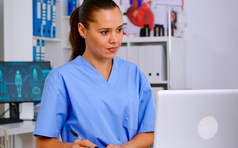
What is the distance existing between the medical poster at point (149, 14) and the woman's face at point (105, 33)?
2.53 m

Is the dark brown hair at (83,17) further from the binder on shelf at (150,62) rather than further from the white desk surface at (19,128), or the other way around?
the binder on shelf at (150,62)

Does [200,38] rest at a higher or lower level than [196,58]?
higher

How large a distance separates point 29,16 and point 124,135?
6.23 feet

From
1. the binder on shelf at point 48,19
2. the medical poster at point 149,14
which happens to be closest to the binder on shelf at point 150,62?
the medical poster at point 149,14

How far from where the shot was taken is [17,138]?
2.19 meters

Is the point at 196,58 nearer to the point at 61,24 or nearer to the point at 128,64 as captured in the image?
the point at 61,24

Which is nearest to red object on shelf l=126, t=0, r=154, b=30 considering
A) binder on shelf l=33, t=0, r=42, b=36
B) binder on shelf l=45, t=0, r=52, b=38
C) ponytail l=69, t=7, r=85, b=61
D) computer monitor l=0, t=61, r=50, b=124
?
binder on shelf l=45, t=0, r=52, b=38

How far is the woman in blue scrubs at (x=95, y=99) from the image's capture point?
101 cm

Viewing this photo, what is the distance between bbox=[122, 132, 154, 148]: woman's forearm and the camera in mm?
1027

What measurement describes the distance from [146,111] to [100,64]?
274mm

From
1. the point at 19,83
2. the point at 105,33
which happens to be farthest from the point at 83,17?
the point at 19,83

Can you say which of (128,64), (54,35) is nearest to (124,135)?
(128,64)

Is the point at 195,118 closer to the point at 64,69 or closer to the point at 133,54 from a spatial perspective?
the point at 64,69

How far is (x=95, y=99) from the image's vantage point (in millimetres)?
1033
